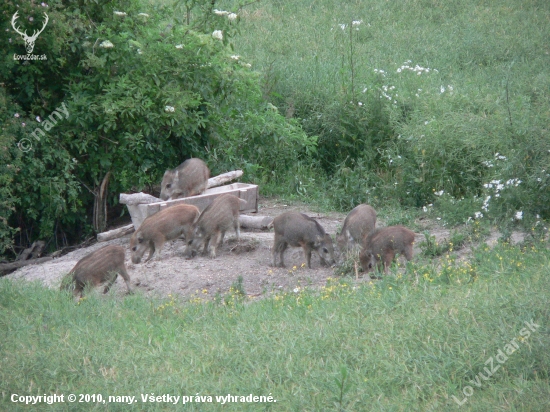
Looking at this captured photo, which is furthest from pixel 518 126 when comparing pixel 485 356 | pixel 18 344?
pixel 18 344

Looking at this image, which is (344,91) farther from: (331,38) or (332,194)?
(331,38)

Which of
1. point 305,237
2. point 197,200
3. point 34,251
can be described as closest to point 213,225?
point 197,200

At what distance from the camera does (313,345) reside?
5.74m

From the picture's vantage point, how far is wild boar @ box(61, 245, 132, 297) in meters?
8.05

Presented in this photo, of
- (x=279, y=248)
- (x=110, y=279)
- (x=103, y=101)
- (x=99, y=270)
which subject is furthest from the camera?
(x=103, y=101)

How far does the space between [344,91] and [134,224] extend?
4863mm

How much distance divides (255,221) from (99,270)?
301 cm

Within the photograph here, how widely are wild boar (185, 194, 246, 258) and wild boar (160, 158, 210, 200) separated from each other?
2.95 feet

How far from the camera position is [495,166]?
372 inches

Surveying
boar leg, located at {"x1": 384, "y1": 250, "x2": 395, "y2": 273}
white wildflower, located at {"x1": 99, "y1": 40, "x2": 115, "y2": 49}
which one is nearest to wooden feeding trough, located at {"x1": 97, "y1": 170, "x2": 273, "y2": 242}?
white wildflower, located at {"x1": 99, "y1": 40, "x2": 115, "y2": 49}

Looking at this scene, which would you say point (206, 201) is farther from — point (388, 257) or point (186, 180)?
point (388, 257)

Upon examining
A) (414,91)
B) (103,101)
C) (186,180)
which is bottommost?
(186,180)

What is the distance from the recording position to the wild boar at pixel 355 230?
9166mm

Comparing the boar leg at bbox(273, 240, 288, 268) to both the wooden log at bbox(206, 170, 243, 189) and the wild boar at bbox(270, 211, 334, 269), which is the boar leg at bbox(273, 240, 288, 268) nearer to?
the wild boar at bbox(270, 211, 334, 269)
